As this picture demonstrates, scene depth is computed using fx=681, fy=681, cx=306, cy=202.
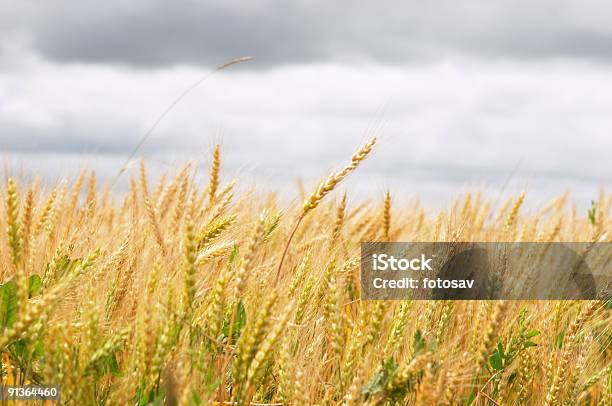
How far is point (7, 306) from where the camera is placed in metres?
1.59

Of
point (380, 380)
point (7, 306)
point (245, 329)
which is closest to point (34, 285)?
point (7, 306)

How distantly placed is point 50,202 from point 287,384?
1.55m

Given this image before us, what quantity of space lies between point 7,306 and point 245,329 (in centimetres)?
59

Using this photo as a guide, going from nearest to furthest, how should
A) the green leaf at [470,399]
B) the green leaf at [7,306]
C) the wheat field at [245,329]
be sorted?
the wheat field at [245,329], the green leaf at [7,306], the green leaf at [470,399]

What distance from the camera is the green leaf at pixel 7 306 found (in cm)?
158

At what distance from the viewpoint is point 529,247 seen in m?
2.48

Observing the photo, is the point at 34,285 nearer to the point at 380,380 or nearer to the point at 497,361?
the point at 380,380

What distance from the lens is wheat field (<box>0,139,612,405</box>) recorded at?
1.40 metres

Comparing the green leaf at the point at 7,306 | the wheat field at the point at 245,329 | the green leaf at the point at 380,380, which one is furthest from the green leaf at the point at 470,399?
the green leaf at the point at 7,306

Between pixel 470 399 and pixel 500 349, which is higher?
pixel 500 349

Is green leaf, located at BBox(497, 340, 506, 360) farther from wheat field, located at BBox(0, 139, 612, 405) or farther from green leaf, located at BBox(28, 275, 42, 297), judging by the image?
green leaf, located at BBox(28, 275, 42, 297)

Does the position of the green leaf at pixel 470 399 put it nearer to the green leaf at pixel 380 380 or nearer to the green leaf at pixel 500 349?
the green leaf at pixel 500 349

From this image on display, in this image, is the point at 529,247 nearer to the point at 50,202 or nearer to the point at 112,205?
the point at 50,202

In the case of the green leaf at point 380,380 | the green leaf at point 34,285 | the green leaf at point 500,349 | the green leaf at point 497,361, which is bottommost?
the green leaf at point 497,361
